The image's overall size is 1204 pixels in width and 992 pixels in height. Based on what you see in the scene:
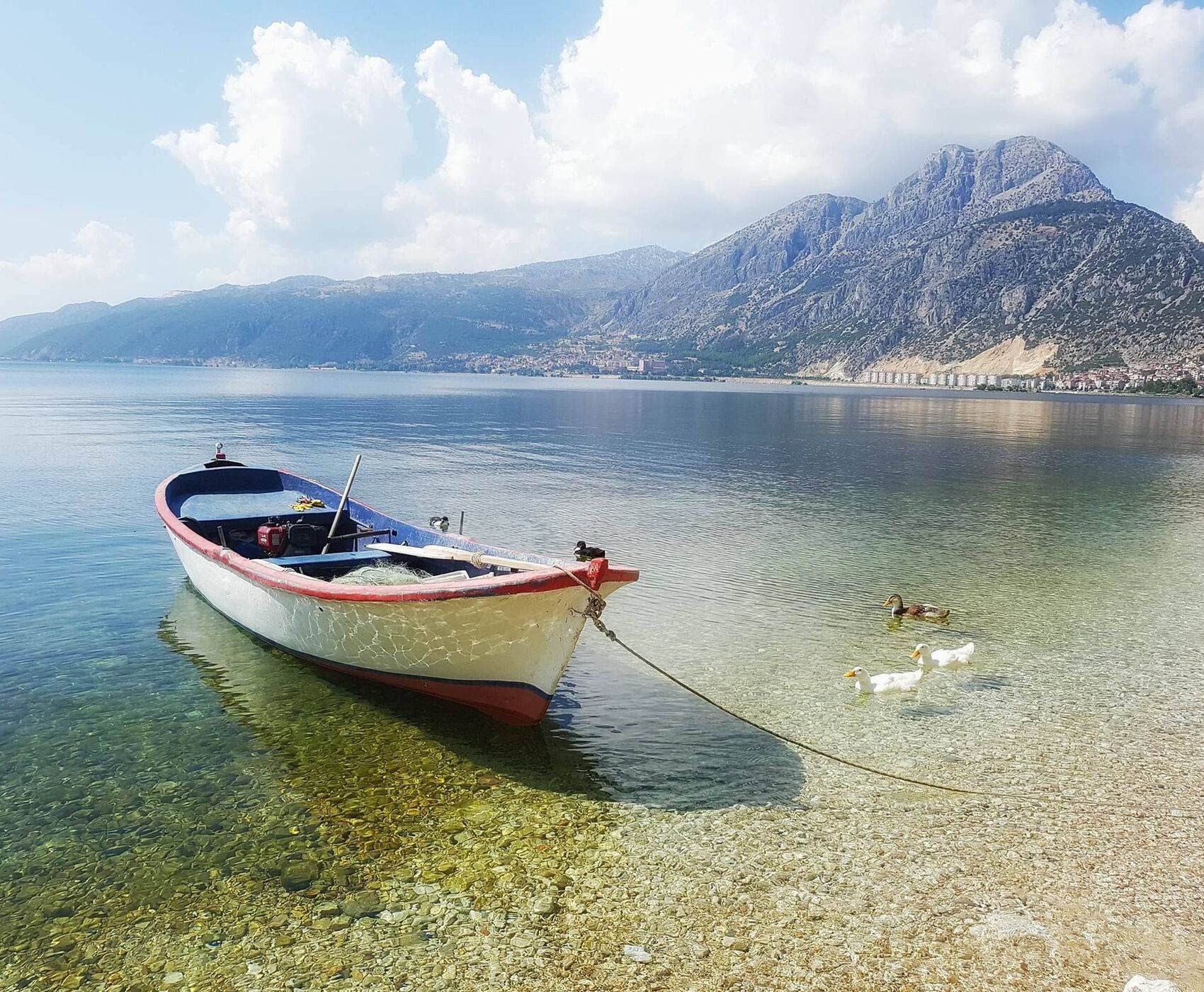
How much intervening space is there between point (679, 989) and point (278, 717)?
24.4 ft

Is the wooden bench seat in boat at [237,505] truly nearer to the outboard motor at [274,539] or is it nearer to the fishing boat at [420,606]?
the outboard motor at [274,539]

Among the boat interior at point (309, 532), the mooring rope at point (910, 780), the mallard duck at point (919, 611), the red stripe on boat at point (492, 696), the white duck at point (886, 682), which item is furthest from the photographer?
the mallard duck at point (919, 611)

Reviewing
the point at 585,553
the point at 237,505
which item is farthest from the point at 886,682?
the point at 237,505

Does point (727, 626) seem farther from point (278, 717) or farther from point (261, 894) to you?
point (261, 894)

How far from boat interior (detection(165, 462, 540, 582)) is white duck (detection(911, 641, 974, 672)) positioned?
6805 mm

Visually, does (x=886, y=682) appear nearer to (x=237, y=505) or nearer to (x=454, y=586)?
(x=454, y=586)

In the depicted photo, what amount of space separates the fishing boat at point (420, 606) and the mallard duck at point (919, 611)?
831 centimetres

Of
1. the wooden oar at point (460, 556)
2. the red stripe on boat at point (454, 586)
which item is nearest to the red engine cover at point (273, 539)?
the wooden oar at point (460, 556)

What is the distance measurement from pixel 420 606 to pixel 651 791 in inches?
145

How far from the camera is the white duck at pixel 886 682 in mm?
12586

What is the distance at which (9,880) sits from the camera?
7688mm

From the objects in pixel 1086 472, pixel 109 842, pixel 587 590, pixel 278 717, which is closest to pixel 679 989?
pixel 587 590

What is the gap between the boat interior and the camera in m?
14.7

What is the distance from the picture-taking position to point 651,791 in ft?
31.4
